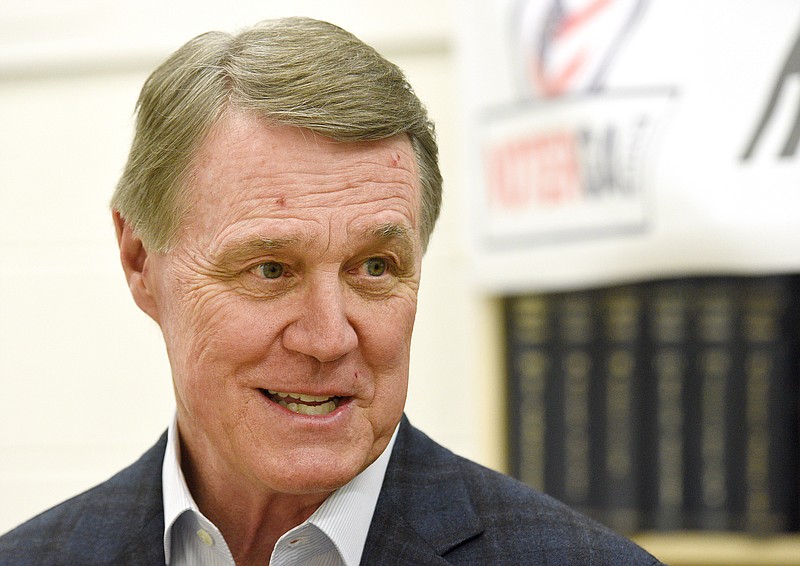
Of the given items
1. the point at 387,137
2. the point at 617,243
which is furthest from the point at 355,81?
the point at 617,243

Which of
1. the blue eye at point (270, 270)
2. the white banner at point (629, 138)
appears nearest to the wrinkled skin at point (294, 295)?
the blue eye at point (270, 270)

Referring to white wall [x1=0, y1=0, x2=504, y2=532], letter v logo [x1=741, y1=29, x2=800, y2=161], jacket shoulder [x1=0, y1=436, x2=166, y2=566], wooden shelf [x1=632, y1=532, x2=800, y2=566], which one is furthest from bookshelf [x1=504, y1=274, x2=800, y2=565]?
jacket shoulder [x1=0, y1=436, x2=166, y2=566]

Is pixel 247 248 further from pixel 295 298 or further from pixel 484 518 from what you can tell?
pixel 484 518

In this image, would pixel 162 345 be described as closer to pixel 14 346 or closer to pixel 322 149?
pixel 14 346

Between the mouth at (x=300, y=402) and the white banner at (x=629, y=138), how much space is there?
108 centimetres

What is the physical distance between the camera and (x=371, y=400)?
3.19ft

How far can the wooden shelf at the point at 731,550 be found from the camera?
6.17 ft

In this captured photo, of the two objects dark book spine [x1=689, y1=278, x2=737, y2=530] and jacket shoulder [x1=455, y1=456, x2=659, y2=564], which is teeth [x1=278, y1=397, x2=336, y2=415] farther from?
dark book spine [x1=689, y1=278, x2=737, y2=530]

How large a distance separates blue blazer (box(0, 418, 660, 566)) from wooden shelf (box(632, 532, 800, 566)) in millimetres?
919

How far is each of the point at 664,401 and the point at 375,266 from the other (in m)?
1.11

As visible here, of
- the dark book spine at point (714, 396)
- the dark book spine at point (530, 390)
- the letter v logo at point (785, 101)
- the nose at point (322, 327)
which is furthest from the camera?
the dark book spine at point (530, 390)

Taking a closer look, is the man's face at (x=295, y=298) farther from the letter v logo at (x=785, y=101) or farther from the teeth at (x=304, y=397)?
the letter v logo at (x=785, y=101)

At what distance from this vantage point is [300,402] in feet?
3.18

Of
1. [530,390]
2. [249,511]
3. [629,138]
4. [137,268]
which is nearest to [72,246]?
[530,390]
